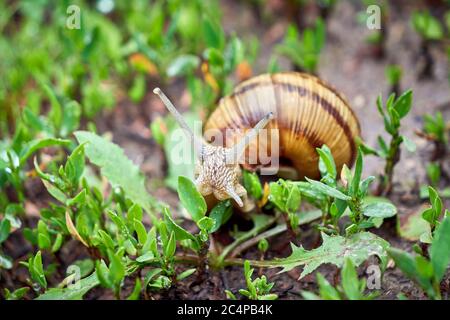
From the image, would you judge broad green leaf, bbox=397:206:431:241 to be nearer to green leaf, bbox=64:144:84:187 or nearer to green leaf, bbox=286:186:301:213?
green leaf, bbox=286:186:301:213

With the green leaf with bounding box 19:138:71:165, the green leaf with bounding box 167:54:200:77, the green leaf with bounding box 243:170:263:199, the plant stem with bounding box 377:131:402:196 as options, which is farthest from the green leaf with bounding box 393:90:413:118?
the green leaf with bounding box 19:138:71:165

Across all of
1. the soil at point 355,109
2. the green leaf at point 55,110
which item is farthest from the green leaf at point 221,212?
the green leaf at point 55,110

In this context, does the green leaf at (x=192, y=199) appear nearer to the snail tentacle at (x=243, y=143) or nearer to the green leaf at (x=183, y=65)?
the snail tentacle at (x=243, y=143)

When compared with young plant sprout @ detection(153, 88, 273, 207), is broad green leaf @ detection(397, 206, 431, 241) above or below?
below

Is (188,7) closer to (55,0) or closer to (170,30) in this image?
(170,30)

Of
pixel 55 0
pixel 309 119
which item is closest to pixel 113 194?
pixel 309 119
